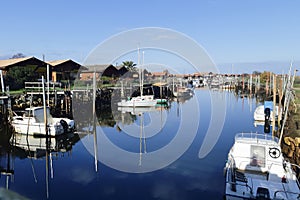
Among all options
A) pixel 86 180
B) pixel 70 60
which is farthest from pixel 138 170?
pixel 70 60

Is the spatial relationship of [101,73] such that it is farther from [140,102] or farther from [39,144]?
[39,144]

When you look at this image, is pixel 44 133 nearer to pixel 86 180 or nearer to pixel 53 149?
pixel 53 149

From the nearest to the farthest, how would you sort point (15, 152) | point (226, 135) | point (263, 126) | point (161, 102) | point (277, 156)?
point (277, 156) < point (15, 152) < point (226, 135) < point (263, 126) < point (161, 102)

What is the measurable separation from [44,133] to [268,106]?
17.4 metres

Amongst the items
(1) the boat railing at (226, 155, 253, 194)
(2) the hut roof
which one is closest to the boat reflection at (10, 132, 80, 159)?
(1) the boat railing at (226, 155, 253, 194)

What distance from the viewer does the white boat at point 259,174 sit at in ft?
21.6

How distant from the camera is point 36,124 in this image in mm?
15312

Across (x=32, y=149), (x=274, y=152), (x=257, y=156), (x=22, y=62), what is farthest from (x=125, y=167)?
(x=22, y=62)

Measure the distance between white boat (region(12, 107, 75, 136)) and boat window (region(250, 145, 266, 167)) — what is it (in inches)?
455

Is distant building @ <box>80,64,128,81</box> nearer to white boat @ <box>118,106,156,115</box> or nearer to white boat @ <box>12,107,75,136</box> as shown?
white boat @ <box>118,106,156,115</box>

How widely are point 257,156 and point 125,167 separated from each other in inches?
220

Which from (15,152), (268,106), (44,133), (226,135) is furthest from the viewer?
(268,106)

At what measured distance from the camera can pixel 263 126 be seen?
61.7ft

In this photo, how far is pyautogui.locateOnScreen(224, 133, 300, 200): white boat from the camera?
658 centimetres
